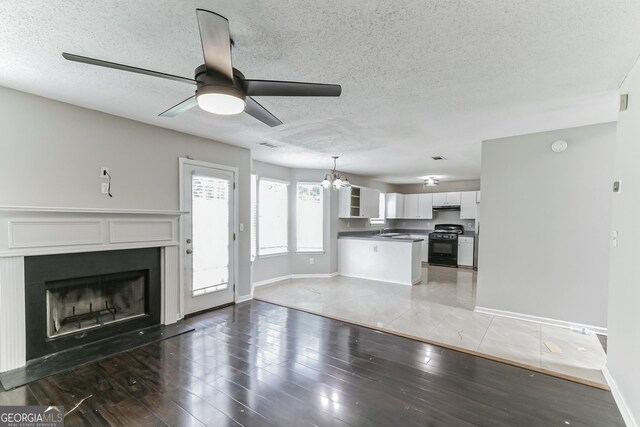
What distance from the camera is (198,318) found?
12.5 feet

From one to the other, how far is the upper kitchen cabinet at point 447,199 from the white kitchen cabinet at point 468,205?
13 cm

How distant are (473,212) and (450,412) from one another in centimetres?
670

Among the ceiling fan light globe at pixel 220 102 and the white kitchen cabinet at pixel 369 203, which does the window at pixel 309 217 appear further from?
the ceiling fan light globe at pixel 220 102

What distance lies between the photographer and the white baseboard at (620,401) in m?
1.86

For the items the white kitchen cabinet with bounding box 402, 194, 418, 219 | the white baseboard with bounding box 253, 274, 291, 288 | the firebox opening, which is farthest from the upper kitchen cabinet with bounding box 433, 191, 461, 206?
the firebox opening

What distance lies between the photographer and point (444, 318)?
12.5 ft

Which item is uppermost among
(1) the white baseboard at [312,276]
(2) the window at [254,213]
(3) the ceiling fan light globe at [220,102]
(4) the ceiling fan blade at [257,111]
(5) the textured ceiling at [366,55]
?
(5) the textured ceiling at [366,55]

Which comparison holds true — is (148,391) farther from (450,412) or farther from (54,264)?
(450,412)

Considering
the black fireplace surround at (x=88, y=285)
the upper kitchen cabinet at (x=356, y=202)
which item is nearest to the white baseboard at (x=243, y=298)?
the black fireplace surround at (x=88, y=285)

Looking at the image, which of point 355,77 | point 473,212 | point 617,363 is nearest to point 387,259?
point 473,212

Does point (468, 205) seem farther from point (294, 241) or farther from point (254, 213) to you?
point (254, 213)


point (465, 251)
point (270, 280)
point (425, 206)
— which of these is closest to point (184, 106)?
point (270, 280)

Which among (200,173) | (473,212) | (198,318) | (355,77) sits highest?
(355,77)

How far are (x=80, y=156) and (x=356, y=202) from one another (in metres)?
5.16
